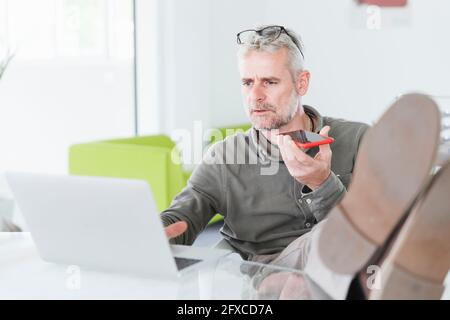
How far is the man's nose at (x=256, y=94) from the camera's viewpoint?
198 centimetres

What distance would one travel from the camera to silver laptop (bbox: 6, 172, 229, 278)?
1282 mm

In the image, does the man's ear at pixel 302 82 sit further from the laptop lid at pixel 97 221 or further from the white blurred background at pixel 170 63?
the white blurred background at pixel 170 63

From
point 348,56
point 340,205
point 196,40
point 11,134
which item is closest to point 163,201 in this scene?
point 11,134

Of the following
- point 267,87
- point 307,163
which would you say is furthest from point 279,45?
point 307,163

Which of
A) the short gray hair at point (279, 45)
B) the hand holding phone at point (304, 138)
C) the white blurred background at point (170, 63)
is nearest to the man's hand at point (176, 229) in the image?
the hand holding phone at point (304, 138)

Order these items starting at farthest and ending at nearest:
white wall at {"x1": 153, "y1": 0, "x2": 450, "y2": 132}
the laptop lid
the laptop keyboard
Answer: white wall at {"x1": 153, "y1": 0, "x2": 450, "y2": 132}, the laptop keyboard, the laptop lid

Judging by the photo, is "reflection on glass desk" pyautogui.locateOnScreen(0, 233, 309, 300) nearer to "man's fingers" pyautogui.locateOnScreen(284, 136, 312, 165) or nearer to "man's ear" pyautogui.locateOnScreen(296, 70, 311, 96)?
"man's fingers" pyautogui.locateOnScreen(284, 136, 312, 165)

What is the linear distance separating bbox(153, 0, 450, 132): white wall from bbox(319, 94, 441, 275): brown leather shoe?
424 centimetres

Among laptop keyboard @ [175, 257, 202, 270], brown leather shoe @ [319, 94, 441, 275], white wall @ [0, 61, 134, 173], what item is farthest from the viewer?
white wall @ [0, 61, 134, 173]

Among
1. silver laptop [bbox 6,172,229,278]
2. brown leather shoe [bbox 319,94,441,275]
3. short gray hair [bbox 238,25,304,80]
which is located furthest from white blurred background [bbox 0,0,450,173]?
brown leather shoe [bbox 319,94,441,275]

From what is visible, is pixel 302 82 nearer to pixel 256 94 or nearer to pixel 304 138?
pixel 256 94

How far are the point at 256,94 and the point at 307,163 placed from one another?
0.35m
